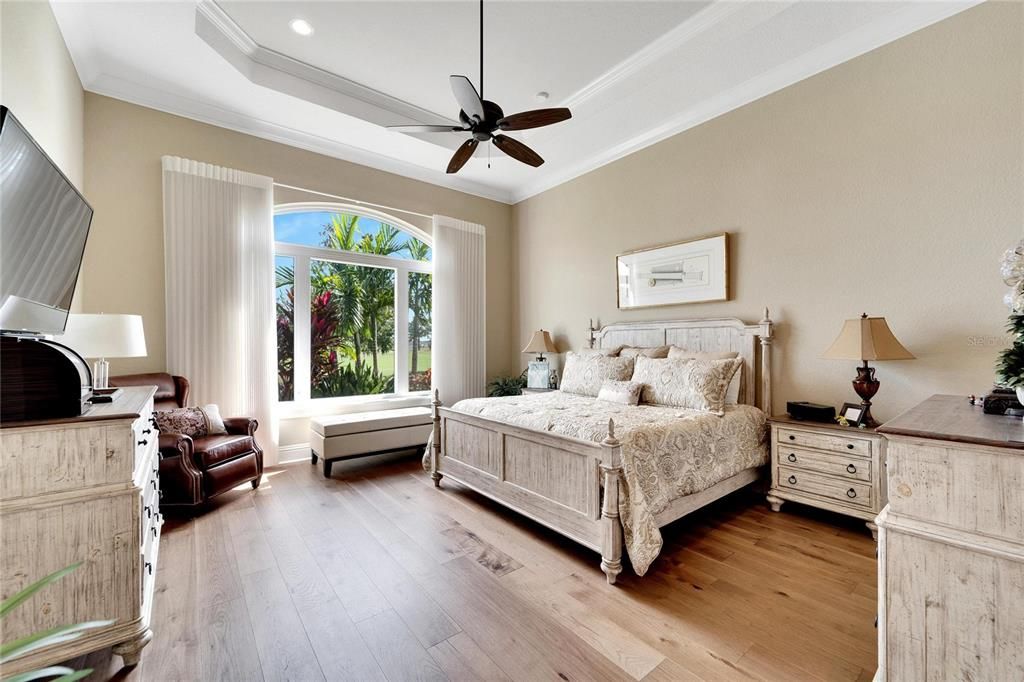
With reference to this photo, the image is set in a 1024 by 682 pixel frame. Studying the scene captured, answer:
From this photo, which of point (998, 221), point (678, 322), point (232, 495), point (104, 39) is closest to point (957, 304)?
point (998, 221)

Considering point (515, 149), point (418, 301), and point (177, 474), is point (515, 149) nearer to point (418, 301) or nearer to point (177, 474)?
point (418, 301)

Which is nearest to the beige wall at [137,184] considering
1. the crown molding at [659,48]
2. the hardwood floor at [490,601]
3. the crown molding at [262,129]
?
the crown molding at [262,129]

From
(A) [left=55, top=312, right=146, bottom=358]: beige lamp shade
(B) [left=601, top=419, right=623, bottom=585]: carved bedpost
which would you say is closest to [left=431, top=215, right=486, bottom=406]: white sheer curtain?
(A) [left=55, top=312, right=146, bottom=358]: beige lamp shade

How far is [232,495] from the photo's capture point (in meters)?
3.41

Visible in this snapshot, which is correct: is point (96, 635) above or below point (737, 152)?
below

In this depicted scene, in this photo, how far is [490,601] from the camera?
204 cm

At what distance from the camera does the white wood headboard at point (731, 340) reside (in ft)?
11.1

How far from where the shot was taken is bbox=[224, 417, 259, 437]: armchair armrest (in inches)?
139

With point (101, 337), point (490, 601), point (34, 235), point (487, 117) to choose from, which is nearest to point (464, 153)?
point (487, 117)

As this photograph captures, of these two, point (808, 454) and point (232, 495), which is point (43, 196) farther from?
point (808, 454)

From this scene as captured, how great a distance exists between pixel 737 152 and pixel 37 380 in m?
4.49

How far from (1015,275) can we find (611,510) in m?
1.73

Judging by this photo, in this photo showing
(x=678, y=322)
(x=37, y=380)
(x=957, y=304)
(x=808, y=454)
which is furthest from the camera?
(x=678, y=322)

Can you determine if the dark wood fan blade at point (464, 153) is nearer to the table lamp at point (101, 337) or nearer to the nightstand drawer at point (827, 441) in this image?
the table lamp at point (101, 337)
